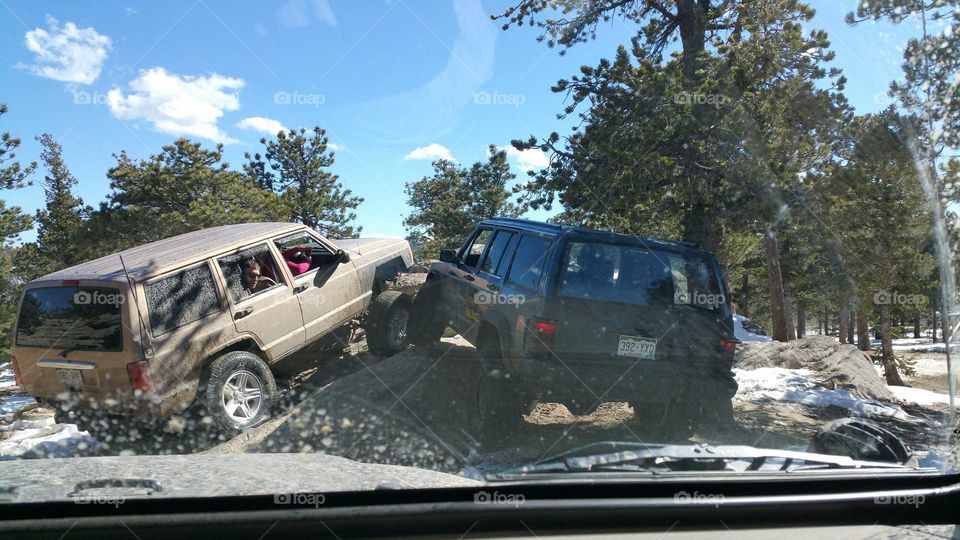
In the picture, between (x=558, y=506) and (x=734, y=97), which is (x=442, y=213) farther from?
(x=558, y=506)

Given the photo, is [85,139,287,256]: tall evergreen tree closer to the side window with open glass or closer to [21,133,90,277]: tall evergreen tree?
[21,133,90,277]: tall evergreen tree

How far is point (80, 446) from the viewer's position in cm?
407

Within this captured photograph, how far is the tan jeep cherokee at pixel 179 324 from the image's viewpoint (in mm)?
3867

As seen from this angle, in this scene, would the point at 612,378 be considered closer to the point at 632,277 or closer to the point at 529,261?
the point at 632,277

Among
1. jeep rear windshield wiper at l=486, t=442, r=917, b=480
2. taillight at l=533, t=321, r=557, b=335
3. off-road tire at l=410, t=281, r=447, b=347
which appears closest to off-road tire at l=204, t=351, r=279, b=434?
off-road tire at l=410, t=281, r=447, b=347

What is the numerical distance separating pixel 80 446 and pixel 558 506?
3.98m

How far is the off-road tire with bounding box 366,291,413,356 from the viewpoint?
6383 mm

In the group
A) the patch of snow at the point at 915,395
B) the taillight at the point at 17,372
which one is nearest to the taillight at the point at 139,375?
the taillight at the point at 17,372

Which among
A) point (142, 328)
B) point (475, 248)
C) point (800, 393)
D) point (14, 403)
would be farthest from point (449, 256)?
point (800, 393)

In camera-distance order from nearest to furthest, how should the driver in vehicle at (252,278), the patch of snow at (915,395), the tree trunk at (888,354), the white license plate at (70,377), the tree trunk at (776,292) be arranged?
the white license plate at (70,377)
the driver in vehicle at (252,278)
the patch of snow at (915,395)
the tree trunk at (888,354)
the tree trunk at (776,292)

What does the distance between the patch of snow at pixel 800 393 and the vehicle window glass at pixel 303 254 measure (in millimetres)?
5405

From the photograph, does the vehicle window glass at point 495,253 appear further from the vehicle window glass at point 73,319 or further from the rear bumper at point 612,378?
the vehicle window glass at point 73,319

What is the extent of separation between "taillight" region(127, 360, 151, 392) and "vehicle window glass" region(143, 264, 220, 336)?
274 millimetres

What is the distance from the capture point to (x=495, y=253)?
18.3 ft
